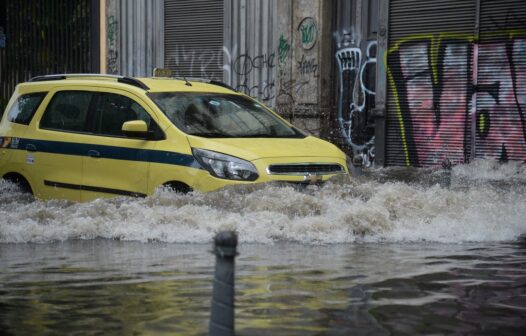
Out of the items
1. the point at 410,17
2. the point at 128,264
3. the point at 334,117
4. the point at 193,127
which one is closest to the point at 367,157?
the point at 334,117

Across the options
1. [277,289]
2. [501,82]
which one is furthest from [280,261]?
[501,82]

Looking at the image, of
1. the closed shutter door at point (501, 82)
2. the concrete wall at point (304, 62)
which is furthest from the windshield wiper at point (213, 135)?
the concrete wall at point (304, 62)

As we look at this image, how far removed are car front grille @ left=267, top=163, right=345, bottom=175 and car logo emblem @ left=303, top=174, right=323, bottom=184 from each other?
0.04m

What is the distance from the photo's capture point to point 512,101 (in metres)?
15.7

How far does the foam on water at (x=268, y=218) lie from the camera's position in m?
9.34

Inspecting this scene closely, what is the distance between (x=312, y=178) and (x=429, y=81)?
7653 mm

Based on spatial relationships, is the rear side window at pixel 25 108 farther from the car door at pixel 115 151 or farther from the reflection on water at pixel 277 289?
the reflection on water at pixel 277 289

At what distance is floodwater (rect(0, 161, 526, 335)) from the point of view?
18.7 feet

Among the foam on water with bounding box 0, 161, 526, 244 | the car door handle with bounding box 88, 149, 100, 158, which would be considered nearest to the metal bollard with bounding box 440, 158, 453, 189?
the foam on water with bounding box 0, 161, 526, 244

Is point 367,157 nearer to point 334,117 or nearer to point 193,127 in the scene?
point 334,117

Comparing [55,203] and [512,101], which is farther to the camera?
[512,101]

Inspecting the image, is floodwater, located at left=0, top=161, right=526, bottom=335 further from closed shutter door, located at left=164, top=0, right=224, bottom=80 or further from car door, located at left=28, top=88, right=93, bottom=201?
closed shutter door, located at left=164, top=0, right=224, bottom=80

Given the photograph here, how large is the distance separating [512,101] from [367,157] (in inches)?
132

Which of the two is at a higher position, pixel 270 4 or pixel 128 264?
pixel 270 4
